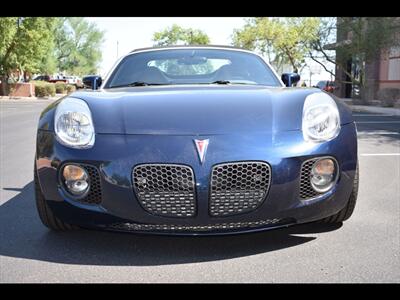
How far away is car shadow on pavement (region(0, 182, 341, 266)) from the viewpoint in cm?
267

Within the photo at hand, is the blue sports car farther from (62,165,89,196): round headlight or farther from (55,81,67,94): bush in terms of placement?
(55,81,67,94): bush

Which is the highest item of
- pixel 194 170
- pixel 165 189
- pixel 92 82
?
pixel 92 82

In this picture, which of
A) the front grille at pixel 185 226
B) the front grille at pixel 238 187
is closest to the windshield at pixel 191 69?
the front grille at pixel 238 187

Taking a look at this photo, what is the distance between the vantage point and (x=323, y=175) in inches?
105

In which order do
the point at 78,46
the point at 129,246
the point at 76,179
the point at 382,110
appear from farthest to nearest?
the point at 78,46, the point at 382,110, the point at 129,246, the point at 76,179

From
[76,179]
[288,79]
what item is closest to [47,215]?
[76,179]

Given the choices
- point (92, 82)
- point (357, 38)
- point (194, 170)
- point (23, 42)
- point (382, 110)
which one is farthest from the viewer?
point (23, 42)

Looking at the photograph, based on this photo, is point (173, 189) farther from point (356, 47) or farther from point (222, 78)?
point (356, 47)

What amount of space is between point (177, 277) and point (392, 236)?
1.55 meters

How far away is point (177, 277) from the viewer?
2424mm

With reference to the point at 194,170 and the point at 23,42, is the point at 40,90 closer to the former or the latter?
the point at 23,42

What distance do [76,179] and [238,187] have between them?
922mm

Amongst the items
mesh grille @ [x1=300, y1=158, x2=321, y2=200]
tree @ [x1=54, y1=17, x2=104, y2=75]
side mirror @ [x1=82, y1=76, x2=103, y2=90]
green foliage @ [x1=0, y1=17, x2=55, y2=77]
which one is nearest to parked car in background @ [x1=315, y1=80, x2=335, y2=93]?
green foliage @ [x1=0, y1=17, x2=55, y2=77]
